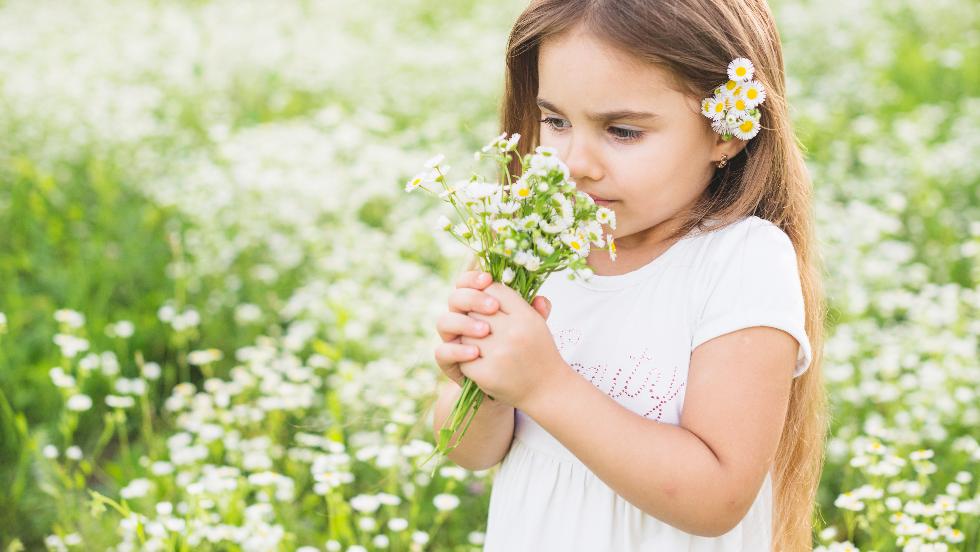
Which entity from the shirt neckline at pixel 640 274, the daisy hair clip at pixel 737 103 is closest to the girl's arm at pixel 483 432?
the shirt neckline at pixel 640 274

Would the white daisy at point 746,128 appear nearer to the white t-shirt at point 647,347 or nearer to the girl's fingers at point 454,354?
the white t-shirt at point 647,347

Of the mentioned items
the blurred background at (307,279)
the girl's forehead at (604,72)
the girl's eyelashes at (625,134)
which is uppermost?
the girl's forehead at (604,72)

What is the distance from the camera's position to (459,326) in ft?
→ 5.00

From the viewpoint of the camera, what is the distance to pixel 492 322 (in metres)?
1.50

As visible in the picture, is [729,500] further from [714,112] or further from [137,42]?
[137,42]

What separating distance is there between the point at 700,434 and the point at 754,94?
0.54 meters

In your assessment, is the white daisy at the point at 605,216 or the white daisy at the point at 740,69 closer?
the white daisy at the point at 605,216

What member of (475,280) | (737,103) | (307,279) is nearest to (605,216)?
(475,280)

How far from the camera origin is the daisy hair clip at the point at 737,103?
161cm

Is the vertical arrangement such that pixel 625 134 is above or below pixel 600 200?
above

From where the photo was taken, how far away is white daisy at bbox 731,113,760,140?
1.62 m

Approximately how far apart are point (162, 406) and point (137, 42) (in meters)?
3.92

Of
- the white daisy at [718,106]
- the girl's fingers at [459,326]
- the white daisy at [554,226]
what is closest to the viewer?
the white daisy at [554,226]

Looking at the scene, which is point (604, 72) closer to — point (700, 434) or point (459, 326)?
point (459, 326)
